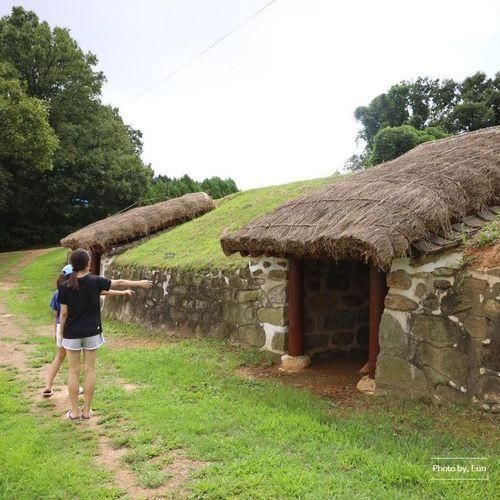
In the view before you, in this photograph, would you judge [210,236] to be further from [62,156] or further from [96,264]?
[62,156]

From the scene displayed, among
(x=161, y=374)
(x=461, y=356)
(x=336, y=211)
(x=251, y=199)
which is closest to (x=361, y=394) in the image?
(x=461, y=356)

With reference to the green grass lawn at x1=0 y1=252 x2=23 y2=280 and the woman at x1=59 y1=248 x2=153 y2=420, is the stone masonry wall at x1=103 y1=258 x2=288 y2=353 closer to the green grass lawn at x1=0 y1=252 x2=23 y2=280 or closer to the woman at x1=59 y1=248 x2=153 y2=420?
the woman at x1=59 y1=248 x2=153 y2=420

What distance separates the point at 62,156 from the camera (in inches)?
881

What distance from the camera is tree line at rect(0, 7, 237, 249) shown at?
71.2 feet

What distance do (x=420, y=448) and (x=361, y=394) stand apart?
1.47m

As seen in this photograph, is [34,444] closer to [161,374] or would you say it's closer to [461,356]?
[161,374]

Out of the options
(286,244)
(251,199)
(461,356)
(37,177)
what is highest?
(37,177)

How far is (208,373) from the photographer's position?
19.5 feet

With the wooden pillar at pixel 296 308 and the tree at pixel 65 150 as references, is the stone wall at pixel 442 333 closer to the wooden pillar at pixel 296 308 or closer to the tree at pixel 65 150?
the wooden pillar at pixel 296 308

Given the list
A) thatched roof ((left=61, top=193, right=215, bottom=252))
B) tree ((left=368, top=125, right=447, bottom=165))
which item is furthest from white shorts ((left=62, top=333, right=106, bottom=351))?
tree ((left=368, top=125, right=447, bottom=165))

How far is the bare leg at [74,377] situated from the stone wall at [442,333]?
9.64 ft

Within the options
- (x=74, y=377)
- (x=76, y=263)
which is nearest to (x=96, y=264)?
(x=74, y=377)

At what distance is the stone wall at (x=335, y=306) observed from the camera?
656 centimetres

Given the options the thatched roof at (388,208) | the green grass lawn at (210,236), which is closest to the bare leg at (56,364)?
the thatched roof at (388,208)
